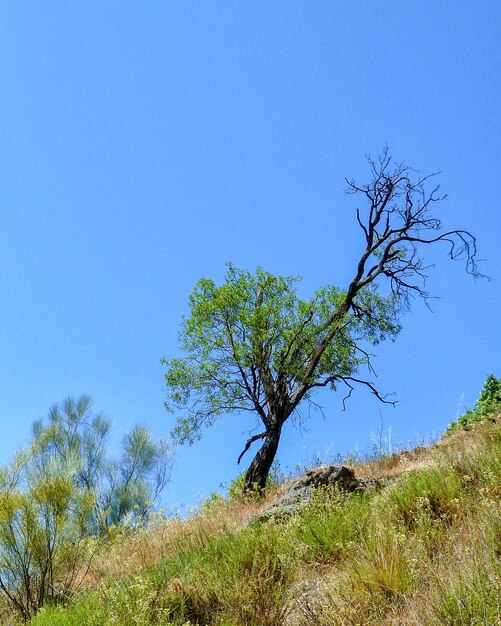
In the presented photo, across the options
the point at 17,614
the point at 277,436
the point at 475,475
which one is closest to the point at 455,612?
the point at 475,475

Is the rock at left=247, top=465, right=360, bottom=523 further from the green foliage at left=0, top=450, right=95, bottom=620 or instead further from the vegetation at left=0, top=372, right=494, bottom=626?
the green foliage at left=0, top=450, right=95, bottom=620

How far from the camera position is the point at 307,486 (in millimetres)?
9469

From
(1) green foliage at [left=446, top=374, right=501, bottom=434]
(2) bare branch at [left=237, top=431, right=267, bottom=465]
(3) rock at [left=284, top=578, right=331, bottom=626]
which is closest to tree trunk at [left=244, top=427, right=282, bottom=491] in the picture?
(2) bare branch at [left=237, top=431, right=267, bottom=465]

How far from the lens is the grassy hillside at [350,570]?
4031mm

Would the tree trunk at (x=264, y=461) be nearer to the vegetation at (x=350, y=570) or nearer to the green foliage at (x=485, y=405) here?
the green foliage at (x=485, y=405)

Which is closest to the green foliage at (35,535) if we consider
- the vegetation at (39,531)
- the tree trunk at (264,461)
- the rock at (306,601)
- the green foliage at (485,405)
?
the vegetation at (39,531)

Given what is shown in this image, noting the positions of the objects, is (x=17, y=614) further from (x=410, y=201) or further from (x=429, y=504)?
(x=410, y=201)

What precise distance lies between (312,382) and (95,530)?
7601mm

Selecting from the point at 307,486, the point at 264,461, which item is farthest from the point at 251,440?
the point at 307,486

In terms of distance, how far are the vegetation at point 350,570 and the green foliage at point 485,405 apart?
6979mm

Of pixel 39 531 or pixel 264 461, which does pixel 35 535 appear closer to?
pixel 39 531

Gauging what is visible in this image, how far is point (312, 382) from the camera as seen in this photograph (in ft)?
51.1

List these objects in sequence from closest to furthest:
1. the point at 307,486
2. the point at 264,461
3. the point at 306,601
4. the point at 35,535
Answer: the point at 306,601 < the point at 35,535 < the point at 307,486 < the point at 264,461

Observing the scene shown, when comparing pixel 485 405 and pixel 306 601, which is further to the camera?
pixel 485 405
